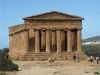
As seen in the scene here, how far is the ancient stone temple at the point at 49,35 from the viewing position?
7269 cm

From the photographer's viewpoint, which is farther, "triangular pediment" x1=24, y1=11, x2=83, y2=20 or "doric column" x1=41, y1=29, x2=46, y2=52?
"doric column" x1=41, y1=29, x2=46, y2=52

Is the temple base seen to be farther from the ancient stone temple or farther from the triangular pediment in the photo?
the triangular pediment

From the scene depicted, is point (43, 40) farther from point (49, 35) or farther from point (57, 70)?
point (57, 70)

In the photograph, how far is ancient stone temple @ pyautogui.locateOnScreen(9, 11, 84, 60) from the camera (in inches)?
2862

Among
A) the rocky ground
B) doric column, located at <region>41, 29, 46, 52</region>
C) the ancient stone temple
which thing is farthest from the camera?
doric column, located at <region>41, 29, 46, 52</region>

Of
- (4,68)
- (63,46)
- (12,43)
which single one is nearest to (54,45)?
(63,46)

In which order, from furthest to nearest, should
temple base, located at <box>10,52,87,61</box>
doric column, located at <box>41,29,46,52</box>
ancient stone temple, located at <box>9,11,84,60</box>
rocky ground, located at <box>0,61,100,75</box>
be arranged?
doric column, located at <box>41,29,46,52</box>, ancient stone temple, located at <box>9,11,84,60</box>, temple base, located at <box>10,52,87,61</box>, rocky ground, located at <box>0,61,100,75</box>

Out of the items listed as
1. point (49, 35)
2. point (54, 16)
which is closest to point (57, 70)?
point (54, 16)

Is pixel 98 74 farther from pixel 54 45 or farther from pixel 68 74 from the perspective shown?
pixel 54 45

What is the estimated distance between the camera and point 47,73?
46.4 metres

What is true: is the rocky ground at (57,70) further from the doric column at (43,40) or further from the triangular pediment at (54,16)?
the doric column at (43,40)

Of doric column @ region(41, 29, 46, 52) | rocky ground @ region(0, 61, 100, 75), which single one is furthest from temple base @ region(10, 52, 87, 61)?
rocky ground @ region(0, 61, 100, 75)

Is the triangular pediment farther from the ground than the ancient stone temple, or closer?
farther from the ground

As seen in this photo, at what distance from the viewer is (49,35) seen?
7469 cm
